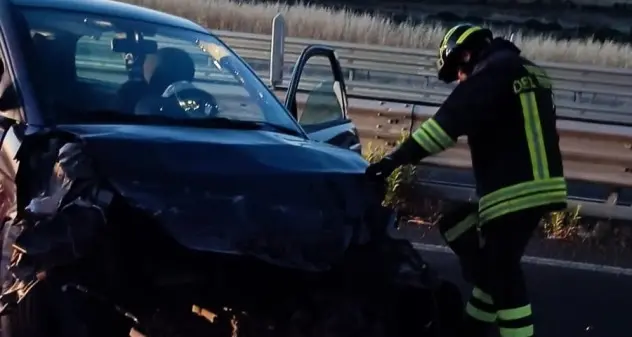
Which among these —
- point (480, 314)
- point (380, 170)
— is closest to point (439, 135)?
point (380, 170)

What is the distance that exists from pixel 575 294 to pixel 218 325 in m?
3.72

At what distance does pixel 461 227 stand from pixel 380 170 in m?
1.33

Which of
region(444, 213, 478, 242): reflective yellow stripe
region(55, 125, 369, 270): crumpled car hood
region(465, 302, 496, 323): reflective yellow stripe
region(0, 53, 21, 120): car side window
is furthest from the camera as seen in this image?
region(444, 213, 478, 242): reflective yellow stripe

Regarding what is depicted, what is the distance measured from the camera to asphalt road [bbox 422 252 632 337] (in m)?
6.54

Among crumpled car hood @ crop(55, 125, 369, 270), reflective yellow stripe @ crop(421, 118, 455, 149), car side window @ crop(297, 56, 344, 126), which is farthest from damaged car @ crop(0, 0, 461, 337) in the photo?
car side window @ crop(297, 56, 344, 126)

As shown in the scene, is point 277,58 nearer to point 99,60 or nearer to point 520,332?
point 99,60

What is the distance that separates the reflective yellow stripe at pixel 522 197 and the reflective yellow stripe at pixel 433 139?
0.41 m

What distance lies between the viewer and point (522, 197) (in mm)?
5414

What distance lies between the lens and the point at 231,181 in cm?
410

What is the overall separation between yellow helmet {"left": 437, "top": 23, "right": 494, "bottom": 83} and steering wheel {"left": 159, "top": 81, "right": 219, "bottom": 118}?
3.67 ft

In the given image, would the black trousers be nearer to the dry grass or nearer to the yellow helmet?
the yellow helmet

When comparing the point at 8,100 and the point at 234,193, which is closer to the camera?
the point at 234,193

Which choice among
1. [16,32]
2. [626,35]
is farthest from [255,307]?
[626,35]

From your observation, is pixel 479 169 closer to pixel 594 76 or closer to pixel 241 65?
pixel 241 65
